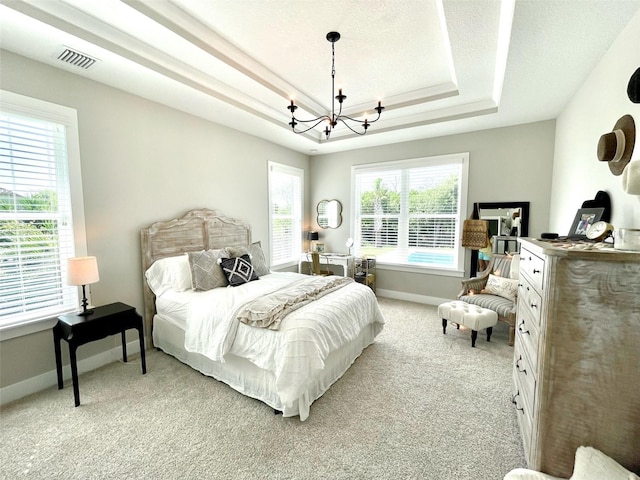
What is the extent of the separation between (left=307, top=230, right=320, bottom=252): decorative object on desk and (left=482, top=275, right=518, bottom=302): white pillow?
2.95m

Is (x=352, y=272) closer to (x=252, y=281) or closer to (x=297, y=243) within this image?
(x=297, y=243)

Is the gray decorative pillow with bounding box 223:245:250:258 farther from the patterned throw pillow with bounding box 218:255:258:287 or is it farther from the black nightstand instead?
the black nightstand

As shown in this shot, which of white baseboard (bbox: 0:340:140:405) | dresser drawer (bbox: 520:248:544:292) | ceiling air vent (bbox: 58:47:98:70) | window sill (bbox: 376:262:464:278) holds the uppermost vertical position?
ceiling air vent (bbox: 58:47:98:70)

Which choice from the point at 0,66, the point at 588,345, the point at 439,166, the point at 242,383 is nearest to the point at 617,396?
the point at 588,345

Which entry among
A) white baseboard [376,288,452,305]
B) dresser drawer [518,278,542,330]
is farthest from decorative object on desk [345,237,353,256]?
dresser drawer [518,278,542,330]

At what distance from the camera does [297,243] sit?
17.7 feet

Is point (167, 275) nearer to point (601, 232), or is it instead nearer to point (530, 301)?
point (530, 301)

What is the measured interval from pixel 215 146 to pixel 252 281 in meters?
1.95

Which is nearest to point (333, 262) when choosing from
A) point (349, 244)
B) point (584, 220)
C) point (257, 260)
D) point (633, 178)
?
point (349, 244)

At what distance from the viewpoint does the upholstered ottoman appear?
2.95 meters

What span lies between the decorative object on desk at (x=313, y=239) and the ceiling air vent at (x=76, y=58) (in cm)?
381

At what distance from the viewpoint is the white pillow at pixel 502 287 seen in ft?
10.9

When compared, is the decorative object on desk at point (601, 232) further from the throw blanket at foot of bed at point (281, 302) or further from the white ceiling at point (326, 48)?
the throw blanket at foot of bed at point (281, 302)

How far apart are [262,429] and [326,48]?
3.14 meters
